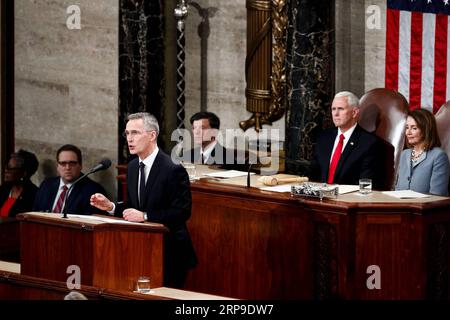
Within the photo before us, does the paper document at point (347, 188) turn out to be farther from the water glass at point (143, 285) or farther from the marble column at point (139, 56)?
the marble column at point (139, 56)

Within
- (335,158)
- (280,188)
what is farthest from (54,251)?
(335,158)

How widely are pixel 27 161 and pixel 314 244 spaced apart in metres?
4.40

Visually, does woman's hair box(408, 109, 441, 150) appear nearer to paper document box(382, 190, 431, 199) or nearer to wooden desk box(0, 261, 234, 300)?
paper document box(382, 190, 431, 199)

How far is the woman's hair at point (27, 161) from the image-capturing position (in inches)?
468


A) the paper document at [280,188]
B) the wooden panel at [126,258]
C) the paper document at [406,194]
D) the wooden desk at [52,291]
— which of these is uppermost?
the paper document at [280,188]

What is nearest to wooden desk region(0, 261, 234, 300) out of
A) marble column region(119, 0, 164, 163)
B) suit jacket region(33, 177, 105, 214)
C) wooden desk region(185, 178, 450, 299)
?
wooden desk region(185, 178, 450, 299)

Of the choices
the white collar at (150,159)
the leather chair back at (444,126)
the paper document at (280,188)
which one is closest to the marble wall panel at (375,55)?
the leather chair back at (444,126)

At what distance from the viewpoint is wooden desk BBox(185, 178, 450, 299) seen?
8367mm

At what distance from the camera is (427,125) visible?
922cm

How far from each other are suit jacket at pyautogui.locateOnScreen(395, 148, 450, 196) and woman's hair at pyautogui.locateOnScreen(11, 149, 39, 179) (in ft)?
14.4

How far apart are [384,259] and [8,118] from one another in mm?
6412

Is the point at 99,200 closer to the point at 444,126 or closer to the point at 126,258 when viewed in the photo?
the point at 126,258

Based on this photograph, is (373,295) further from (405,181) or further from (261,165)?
(261,165)

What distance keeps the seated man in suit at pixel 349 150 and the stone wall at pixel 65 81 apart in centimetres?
354
